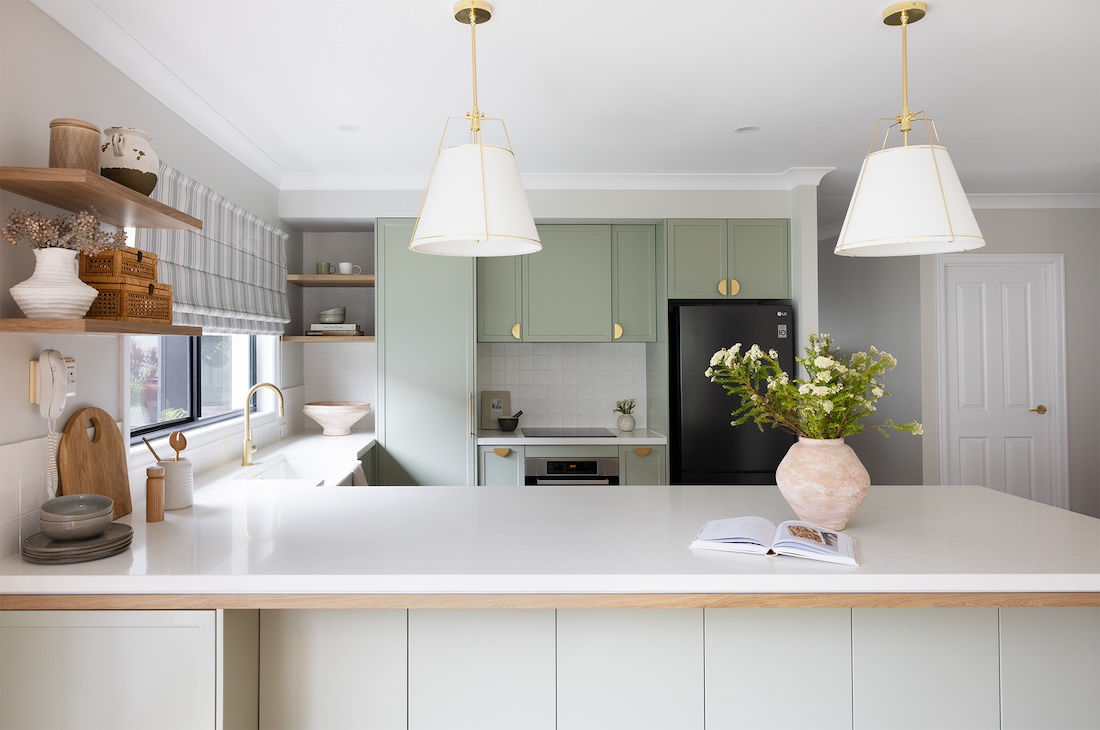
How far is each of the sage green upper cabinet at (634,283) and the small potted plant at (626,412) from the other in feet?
1.70

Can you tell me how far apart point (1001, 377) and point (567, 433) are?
3.11m

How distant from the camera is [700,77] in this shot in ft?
8.66

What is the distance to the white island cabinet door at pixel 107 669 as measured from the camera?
1586 millimetres

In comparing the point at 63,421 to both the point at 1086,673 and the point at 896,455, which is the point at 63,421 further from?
the point at 896,455

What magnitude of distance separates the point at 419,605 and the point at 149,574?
0.62 m

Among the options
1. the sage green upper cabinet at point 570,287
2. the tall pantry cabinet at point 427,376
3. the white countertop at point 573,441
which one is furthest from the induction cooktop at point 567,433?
the sage green upper cabinet at point 570,287

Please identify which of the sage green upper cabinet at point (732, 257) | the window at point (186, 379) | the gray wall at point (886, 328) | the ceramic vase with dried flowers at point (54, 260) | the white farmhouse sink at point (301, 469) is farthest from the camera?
the gray wall at point (886, 328)

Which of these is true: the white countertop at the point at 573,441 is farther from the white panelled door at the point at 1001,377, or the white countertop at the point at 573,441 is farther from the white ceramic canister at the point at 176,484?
the white panelled door at the point at 1001,377

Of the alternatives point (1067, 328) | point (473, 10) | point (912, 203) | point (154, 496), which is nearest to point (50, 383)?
point (154, 496)

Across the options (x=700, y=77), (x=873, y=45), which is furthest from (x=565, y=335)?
(x=873, y=45)

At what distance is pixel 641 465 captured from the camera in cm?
422

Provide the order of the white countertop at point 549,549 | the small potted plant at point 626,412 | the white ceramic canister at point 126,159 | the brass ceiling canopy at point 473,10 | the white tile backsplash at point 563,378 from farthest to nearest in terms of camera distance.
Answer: the white tile backsplash at point 563,378 → the small potted plant at point 626,412 → the brass ceiling canopy at point 473,10 → the white ceramic canister at point 126,159 → the white countertop at point 549,549

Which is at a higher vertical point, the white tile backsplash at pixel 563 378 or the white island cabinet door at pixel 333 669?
the white tile backsplash at pixel 563 378

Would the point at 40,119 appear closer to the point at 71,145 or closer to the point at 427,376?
the point at 71,145
